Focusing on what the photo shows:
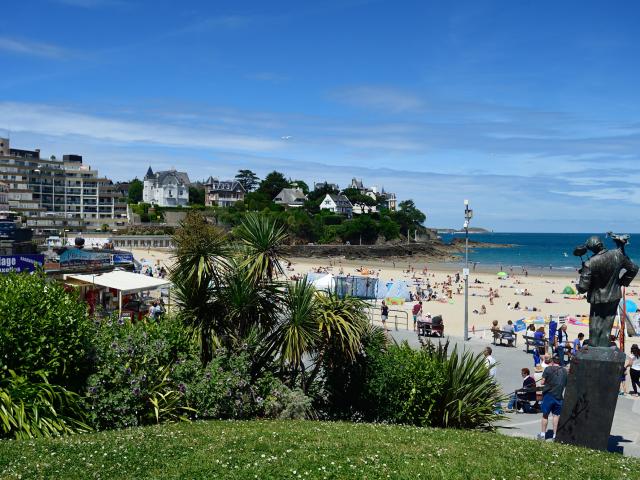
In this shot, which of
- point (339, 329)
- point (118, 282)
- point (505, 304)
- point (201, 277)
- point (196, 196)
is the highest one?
point (196, 196)

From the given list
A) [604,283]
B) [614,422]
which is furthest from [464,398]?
[614,422]

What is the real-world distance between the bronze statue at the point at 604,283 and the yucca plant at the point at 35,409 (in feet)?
23.8

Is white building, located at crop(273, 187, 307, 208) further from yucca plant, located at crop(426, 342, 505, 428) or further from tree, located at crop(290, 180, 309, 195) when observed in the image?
yucca plant, located at crop(426, 342, 505, 428)

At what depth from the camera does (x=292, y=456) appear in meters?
6.50

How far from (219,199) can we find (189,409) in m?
132

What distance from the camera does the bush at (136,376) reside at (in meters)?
8.14

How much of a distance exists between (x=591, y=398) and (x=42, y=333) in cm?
746

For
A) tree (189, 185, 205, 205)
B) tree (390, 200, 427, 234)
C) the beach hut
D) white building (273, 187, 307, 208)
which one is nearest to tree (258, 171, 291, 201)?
white building (273, 187, 307, 208)

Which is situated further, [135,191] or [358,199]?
[358,199]

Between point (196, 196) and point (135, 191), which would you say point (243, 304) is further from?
point (135, 191)

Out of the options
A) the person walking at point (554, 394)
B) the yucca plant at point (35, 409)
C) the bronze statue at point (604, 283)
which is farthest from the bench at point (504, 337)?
the yucca plant at point (35, 409)

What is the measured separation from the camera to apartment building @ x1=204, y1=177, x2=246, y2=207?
139 meters

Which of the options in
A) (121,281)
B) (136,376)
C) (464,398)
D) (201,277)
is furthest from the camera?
(121,281)

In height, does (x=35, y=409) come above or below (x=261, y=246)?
below
